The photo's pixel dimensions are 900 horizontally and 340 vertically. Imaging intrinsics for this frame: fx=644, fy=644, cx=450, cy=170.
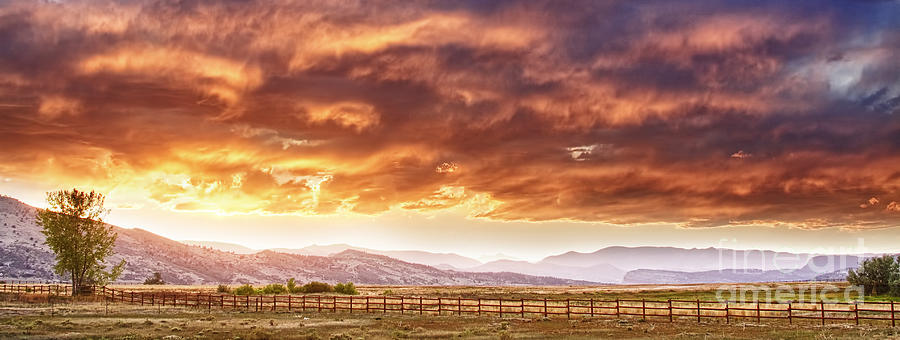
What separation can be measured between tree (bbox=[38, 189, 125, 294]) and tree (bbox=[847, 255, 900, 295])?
97.4 meters

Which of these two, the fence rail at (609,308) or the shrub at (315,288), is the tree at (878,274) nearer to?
the fence rail at (609,308)

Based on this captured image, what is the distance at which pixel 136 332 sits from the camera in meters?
33.4

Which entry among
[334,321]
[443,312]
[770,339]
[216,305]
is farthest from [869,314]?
[216,305]

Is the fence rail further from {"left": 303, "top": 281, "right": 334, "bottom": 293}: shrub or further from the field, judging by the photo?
{"left": 303, "top": 281, "right": 334, "bottom": 293}: shrub

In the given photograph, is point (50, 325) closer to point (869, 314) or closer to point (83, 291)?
point (83, 291)

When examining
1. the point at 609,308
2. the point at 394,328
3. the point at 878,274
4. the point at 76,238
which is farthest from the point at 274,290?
the point at 878,274

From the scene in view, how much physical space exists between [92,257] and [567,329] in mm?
70347

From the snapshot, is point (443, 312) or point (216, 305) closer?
point (443, 312)

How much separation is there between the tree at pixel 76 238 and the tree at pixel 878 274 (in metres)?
97.4

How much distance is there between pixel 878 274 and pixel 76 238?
104 meters

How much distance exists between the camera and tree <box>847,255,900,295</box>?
82.0 meters

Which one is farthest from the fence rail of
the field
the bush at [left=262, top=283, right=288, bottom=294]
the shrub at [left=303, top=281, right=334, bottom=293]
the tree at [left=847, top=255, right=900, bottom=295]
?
the shrub at [left=303, top=281, right=334, bottom=293]

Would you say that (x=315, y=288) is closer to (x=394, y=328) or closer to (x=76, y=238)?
(x=76, y=238)

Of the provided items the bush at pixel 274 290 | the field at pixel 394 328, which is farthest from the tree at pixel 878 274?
the bush at pixel 274 290
